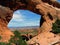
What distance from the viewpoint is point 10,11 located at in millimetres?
29234

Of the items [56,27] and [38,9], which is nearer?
[56,27]

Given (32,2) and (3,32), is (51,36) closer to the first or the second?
(3,32)

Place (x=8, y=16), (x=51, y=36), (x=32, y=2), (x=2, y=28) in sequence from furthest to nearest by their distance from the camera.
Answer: (x=32, y=2), (x=8, y=16), (x=2, y=28), (x=51, y=36)

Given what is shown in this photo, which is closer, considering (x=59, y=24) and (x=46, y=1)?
(x=59, y=24)

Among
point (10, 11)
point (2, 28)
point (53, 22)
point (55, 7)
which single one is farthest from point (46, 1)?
point (2, 28)

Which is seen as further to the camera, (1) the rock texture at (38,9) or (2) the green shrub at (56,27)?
(1) the rock texture at (38,9)

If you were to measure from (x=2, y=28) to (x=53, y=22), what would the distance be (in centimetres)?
698

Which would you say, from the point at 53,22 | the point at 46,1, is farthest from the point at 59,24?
the point at 46,1

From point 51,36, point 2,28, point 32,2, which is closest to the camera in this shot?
point 51,36

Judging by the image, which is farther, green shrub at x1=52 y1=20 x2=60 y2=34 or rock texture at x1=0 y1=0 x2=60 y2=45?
rock texture at x1=0 y1=0 x2=60 y2=45

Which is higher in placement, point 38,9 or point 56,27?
point 38,9

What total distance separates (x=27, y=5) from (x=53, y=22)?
4.31 m

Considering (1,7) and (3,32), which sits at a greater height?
(1,7)

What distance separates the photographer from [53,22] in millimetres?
29922
